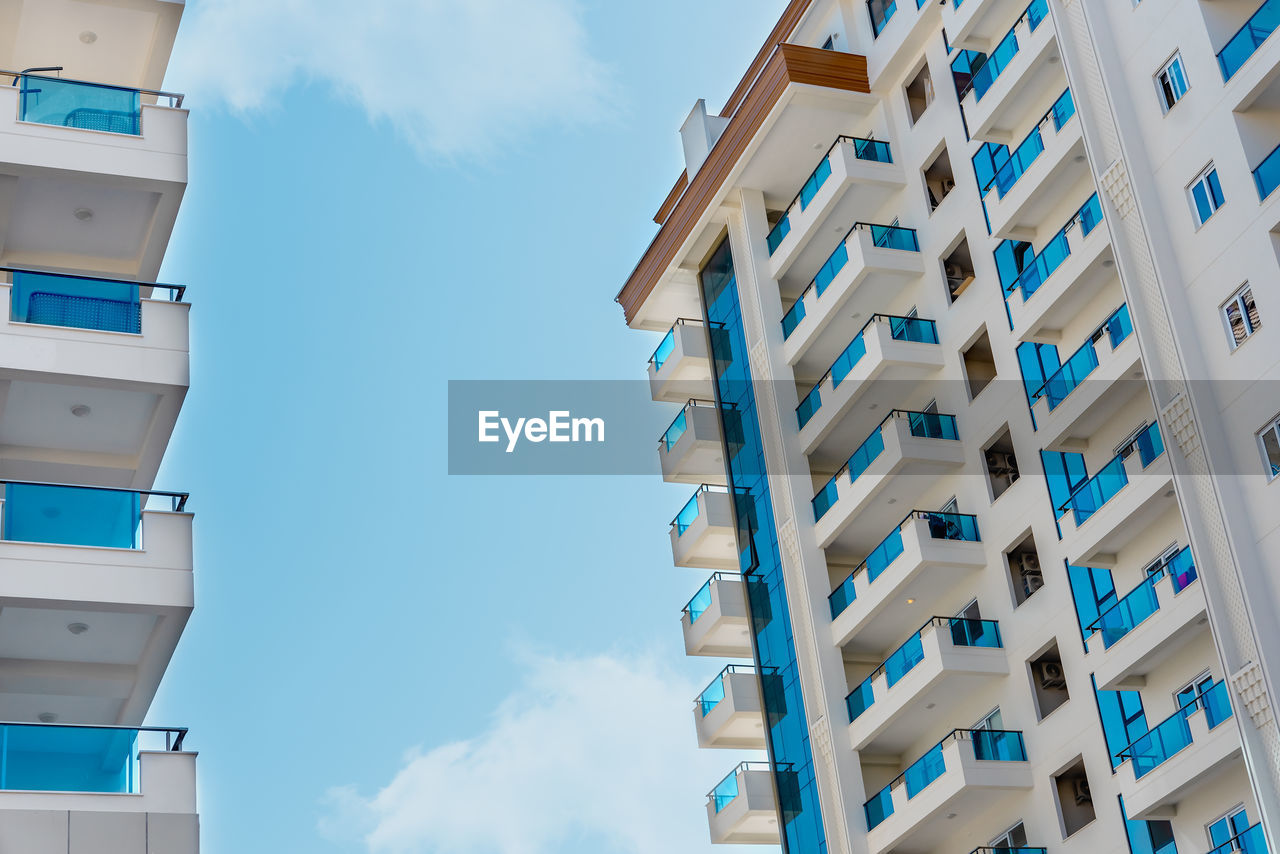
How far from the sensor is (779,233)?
41.0 metres

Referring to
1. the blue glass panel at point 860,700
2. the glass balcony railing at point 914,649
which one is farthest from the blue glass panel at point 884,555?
the blue glass panel at point 860,700

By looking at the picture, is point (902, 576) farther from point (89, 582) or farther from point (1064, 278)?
point (89, 582)

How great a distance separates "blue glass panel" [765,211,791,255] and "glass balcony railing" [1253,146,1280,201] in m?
16.6

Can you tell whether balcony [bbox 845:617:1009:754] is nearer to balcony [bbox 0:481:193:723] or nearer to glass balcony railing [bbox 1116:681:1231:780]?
glass balcony railing [bbox 1116:681:1231:780]

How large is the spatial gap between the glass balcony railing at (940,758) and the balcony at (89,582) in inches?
668

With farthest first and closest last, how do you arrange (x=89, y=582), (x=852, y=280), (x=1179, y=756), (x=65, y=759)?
(x=852, y=280) → (x=1179, y=756) → (x=89, y=582) → (x=65, y=759)

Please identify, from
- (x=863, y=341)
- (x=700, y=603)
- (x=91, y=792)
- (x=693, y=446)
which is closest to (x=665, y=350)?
(x=693, y=446)

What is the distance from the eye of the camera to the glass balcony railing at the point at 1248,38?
82.4 ft

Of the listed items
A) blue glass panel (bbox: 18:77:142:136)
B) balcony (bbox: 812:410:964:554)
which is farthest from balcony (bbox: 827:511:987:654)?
blue glass panel (bbox: 18:77:142:136)

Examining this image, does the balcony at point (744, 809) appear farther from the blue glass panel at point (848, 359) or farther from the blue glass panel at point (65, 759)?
the blue glass panel at point (65, 759)

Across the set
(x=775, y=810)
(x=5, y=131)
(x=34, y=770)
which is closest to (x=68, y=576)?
(x=34, y=770)

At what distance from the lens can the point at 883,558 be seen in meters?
34.3

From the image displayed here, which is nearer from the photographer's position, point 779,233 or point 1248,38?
point 1248,38

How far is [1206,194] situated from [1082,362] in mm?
5057
